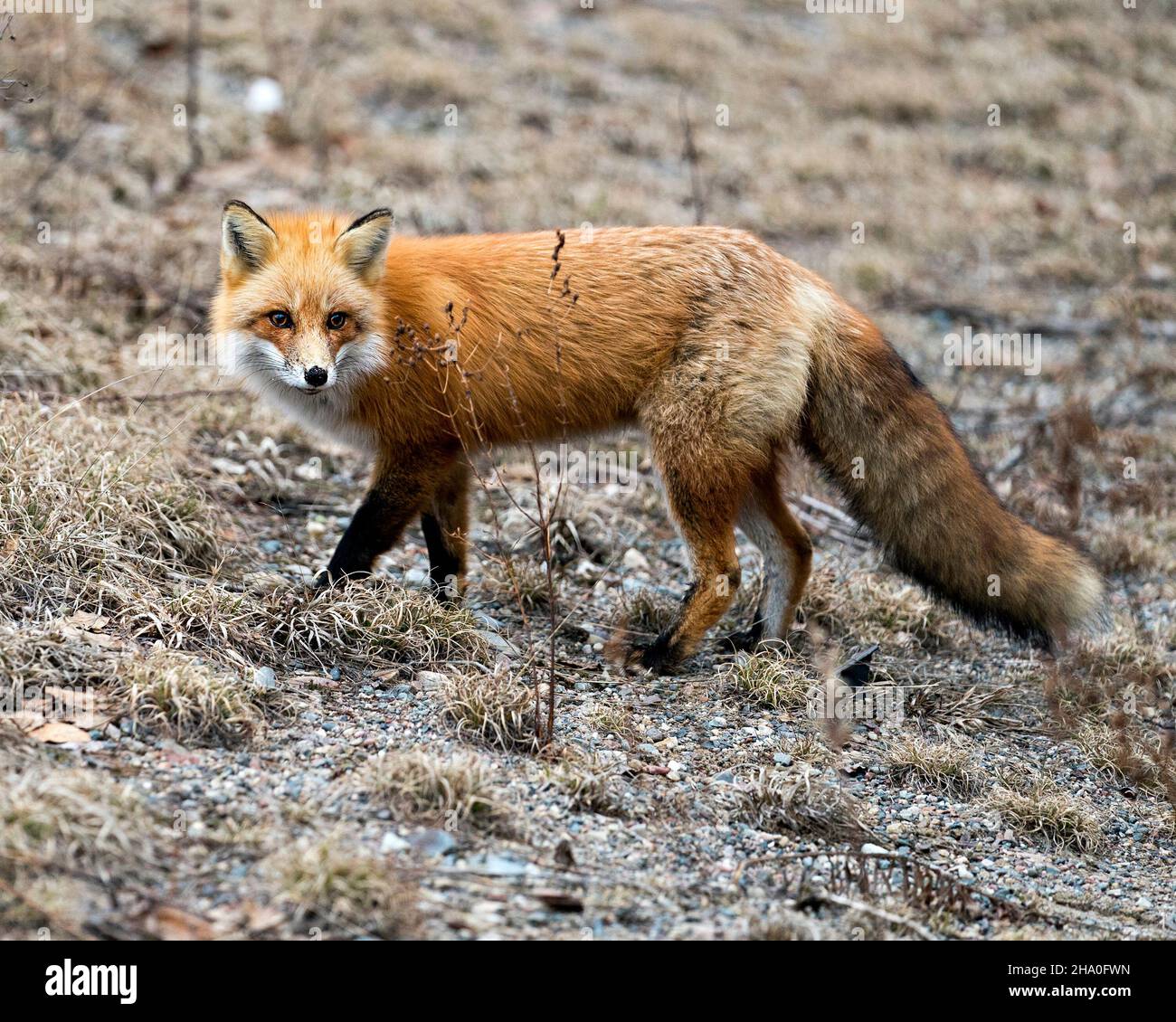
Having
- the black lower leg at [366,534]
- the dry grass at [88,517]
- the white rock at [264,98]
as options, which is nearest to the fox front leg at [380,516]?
the black lower leg at [366,534]

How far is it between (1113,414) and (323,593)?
6177 millimetres

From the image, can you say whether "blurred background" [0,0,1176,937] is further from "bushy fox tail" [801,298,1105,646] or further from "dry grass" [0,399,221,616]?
"bushy fox tail" [801,298,1105,646]

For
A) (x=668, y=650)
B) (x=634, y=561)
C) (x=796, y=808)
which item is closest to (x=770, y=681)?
(x=668, y=650)

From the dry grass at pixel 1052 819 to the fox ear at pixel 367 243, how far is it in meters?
3.15

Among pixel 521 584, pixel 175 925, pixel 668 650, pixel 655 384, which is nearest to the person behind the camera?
pixel 175 925

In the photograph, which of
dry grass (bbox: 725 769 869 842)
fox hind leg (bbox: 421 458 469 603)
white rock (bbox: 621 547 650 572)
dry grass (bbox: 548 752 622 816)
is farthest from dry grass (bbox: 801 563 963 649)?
dry grass (bbox: 548 752 622 816)

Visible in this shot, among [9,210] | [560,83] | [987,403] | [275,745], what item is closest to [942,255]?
[987,403]

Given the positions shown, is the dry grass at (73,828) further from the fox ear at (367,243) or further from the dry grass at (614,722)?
the fox ear at (367,243)

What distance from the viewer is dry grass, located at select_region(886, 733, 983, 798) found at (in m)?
4.44

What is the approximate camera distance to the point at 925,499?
4.78 meters

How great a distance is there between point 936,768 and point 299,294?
3.02 metres

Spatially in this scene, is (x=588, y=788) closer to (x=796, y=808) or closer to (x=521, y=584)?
(x=796, y=808)

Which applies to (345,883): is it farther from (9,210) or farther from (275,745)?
(9,210)

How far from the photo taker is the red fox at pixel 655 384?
466 centimetres
